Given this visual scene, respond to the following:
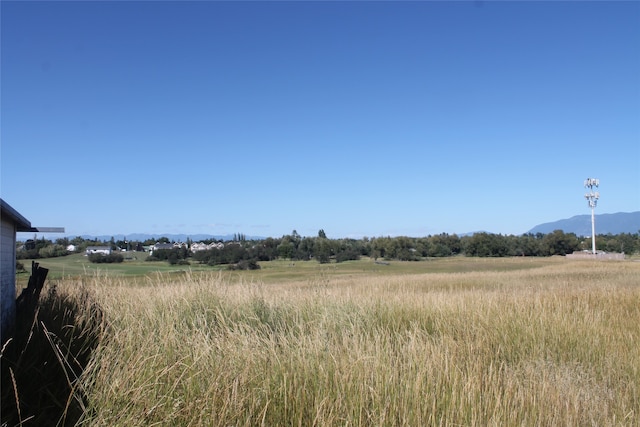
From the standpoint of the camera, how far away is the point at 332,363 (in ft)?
16.5

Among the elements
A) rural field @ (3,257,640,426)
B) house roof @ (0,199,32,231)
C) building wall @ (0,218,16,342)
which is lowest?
rural field @ (3,257,640,426)

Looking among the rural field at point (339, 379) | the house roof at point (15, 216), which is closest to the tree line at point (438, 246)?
the house roof at point (15, 216)

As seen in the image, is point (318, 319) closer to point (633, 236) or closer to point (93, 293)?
point (93, 293)

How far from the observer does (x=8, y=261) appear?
823cm

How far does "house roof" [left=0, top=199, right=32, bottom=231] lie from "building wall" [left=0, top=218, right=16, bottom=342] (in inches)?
4.3

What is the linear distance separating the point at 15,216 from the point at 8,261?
1102mm

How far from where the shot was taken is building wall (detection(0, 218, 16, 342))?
24.8 ft

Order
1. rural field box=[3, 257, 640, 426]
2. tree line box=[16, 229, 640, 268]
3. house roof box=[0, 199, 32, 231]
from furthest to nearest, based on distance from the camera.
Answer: tree line box=[16, 229, 640, 268] → house roof box=[0, 199, 32, 231] → rural field box=[3, 257, 640, 426]

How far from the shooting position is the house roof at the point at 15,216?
22.4 feet

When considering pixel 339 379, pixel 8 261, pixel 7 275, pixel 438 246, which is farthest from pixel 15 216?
pixel 438 246

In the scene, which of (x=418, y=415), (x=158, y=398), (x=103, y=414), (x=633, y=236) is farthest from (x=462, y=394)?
(x=633, y=236)

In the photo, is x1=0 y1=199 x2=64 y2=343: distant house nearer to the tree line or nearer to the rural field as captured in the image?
the rural field

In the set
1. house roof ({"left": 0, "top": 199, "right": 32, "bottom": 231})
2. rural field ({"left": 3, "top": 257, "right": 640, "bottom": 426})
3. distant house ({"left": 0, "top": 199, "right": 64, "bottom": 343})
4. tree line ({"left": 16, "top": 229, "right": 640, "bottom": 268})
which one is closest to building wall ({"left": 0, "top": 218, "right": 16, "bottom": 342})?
distant house ({"left": 0, "top": 199, "right": 64, "bottom": 343})

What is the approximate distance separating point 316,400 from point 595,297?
38.4 feet
